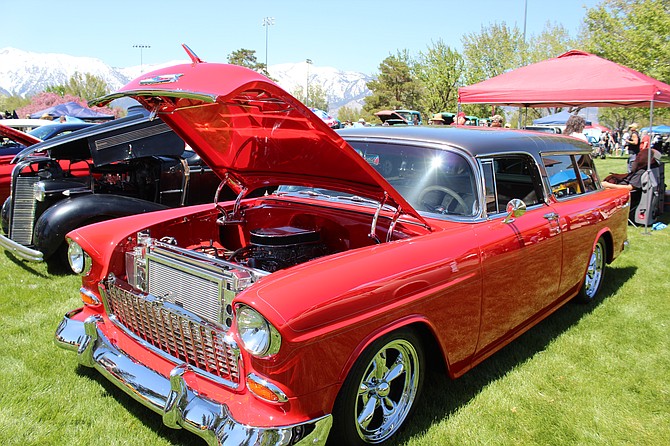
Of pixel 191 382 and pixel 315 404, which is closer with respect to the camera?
pixel 315 404

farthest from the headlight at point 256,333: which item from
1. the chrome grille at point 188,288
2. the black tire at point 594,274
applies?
the black tire at point 594,274

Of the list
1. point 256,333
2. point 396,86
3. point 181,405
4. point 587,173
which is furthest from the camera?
point 396,86

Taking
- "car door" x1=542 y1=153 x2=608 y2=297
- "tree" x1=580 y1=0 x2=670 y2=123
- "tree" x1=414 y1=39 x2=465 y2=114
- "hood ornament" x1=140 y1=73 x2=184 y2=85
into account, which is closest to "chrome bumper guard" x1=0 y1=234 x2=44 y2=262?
"hood ornament" x1=140 y1=73 x2=184 y2=85

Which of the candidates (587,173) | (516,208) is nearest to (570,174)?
(587,173)

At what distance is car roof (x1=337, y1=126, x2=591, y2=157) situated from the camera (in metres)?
3.20

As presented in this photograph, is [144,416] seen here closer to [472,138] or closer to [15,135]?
[472,138]

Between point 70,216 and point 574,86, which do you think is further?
point 574,86

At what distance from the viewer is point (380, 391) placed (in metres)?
2.40

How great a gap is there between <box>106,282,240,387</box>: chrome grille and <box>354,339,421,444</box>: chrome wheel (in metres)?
0.60

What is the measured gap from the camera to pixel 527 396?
3.01 meters

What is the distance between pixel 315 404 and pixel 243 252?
1.37m

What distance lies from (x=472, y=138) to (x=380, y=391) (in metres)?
1.77

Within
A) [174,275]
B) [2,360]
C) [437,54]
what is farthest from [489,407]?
[437,54]

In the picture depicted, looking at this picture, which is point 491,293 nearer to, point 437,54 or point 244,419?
point 244,419
